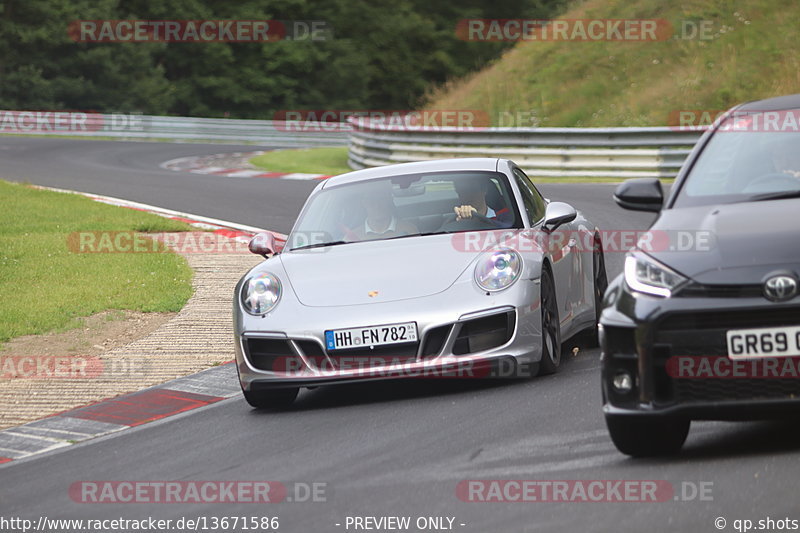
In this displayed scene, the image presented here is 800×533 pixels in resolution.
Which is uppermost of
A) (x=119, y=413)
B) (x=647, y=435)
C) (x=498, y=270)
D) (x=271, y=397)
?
(x=498, y=270)

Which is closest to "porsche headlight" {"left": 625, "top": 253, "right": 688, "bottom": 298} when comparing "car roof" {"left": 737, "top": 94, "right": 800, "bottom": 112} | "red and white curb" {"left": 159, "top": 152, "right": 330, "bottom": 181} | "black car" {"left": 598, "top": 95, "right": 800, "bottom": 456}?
"black car" {"left": 598, "top": 95, "right": 800, "bottom": 456}

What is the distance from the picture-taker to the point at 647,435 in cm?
556

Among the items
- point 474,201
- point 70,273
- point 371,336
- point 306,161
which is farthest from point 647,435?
point 306,161

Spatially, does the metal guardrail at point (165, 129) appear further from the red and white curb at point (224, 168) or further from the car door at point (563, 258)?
the car door at point (563, 258)

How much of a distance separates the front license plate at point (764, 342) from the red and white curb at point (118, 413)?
155 inches

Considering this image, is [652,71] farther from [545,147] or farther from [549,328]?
[549,328]

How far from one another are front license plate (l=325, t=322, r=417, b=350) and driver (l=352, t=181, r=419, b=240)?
116 cm

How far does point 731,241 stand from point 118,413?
4253mm

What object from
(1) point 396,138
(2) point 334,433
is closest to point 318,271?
(2) point 334,433

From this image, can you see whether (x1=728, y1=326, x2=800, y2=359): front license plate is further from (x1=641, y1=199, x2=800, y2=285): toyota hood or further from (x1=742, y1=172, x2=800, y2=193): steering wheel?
(x1=742, y1=172, x2=800, y2=193): steering wheel

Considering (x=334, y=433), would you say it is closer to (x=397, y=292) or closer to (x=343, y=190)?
(x=397, y=292)

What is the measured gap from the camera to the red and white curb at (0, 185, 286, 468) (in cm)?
750

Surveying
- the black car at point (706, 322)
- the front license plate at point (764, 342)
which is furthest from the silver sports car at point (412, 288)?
the front license plate at point (764, 342)

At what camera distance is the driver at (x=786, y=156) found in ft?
19.6
